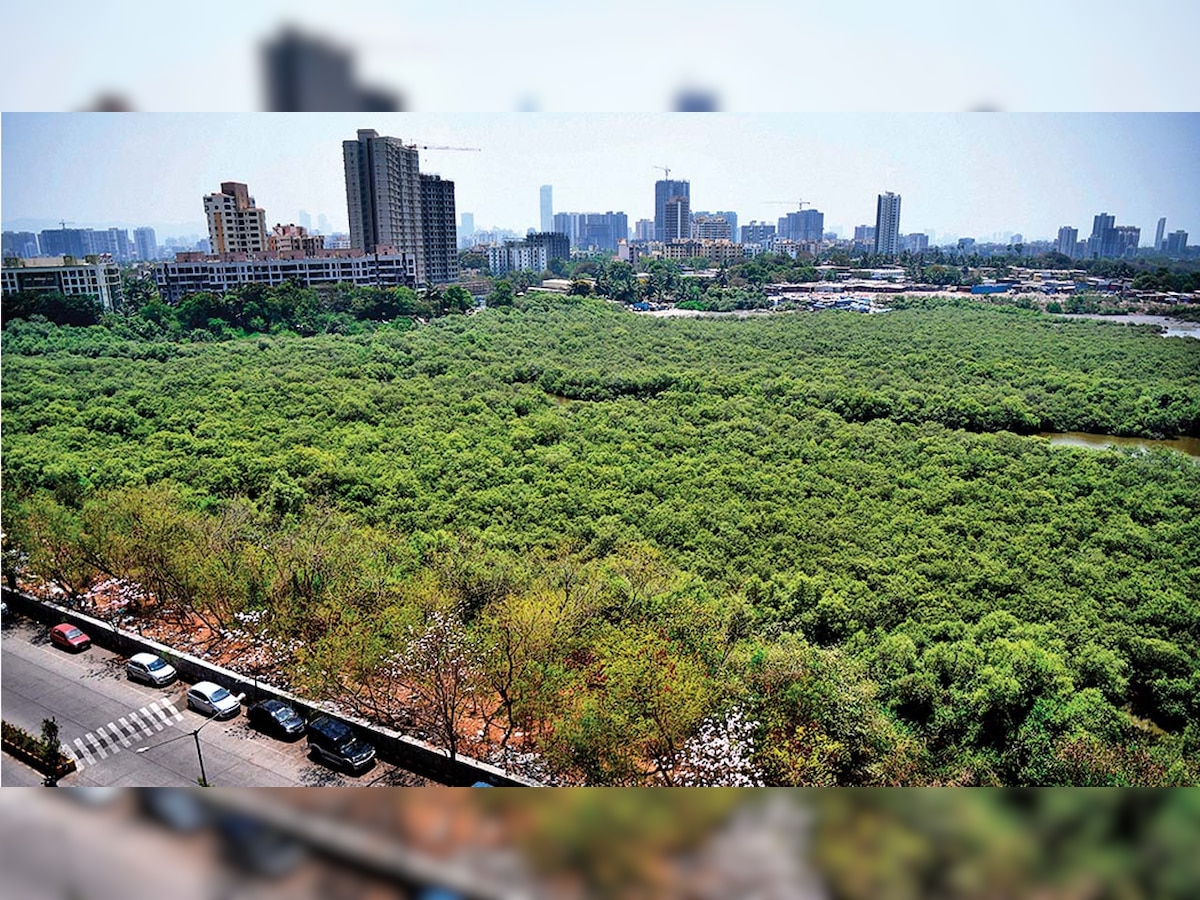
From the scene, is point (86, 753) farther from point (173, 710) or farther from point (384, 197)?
point (384, 197)

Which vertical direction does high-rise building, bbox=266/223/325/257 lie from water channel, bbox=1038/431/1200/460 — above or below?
above

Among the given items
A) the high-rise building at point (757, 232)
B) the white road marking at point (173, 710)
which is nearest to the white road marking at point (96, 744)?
the white road marking at point (173, 710)

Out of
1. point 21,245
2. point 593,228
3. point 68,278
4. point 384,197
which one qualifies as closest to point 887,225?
point 593,228

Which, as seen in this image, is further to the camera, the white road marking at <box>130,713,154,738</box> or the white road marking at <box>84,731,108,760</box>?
the white road marking at <box>130,713,154,738</box>

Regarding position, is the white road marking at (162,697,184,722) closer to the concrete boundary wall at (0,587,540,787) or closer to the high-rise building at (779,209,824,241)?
the concrete boundary wall at (0,587,540,787)

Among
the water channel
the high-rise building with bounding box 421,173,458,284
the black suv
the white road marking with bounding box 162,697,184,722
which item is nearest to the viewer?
the black suv

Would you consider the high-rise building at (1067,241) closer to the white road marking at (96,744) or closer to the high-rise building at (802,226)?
the high-rise building at (802,226)

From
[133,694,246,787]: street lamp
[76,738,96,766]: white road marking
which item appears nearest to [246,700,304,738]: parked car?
[133,694,246,787]: street lamp
